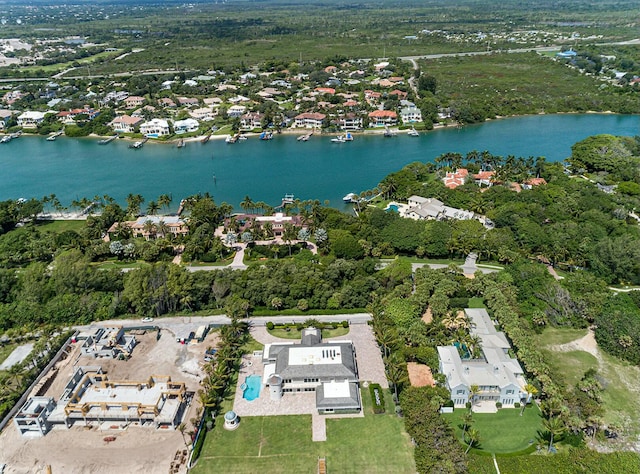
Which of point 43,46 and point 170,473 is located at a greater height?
point 43,46

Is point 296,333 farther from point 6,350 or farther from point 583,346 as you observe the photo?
point 6,350

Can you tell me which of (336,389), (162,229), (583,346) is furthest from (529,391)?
(162,229)

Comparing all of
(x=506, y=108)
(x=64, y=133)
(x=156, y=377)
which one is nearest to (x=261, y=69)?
(x=64, y=133)

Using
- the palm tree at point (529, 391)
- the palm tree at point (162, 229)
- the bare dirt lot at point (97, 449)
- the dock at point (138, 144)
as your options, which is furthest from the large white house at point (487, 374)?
the dock at point (138, 144)

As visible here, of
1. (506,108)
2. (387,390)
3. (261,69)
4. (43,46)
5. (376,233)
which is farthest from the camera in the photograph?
(43,46)

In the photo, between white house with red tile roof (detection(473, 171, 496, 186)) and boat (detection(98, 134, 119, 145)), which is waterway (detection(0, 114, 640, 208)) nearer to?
boat (detection(98, 134, 119, 145))

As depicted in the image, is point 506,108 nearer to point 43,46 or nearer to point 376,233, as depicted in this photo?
point 376,233
